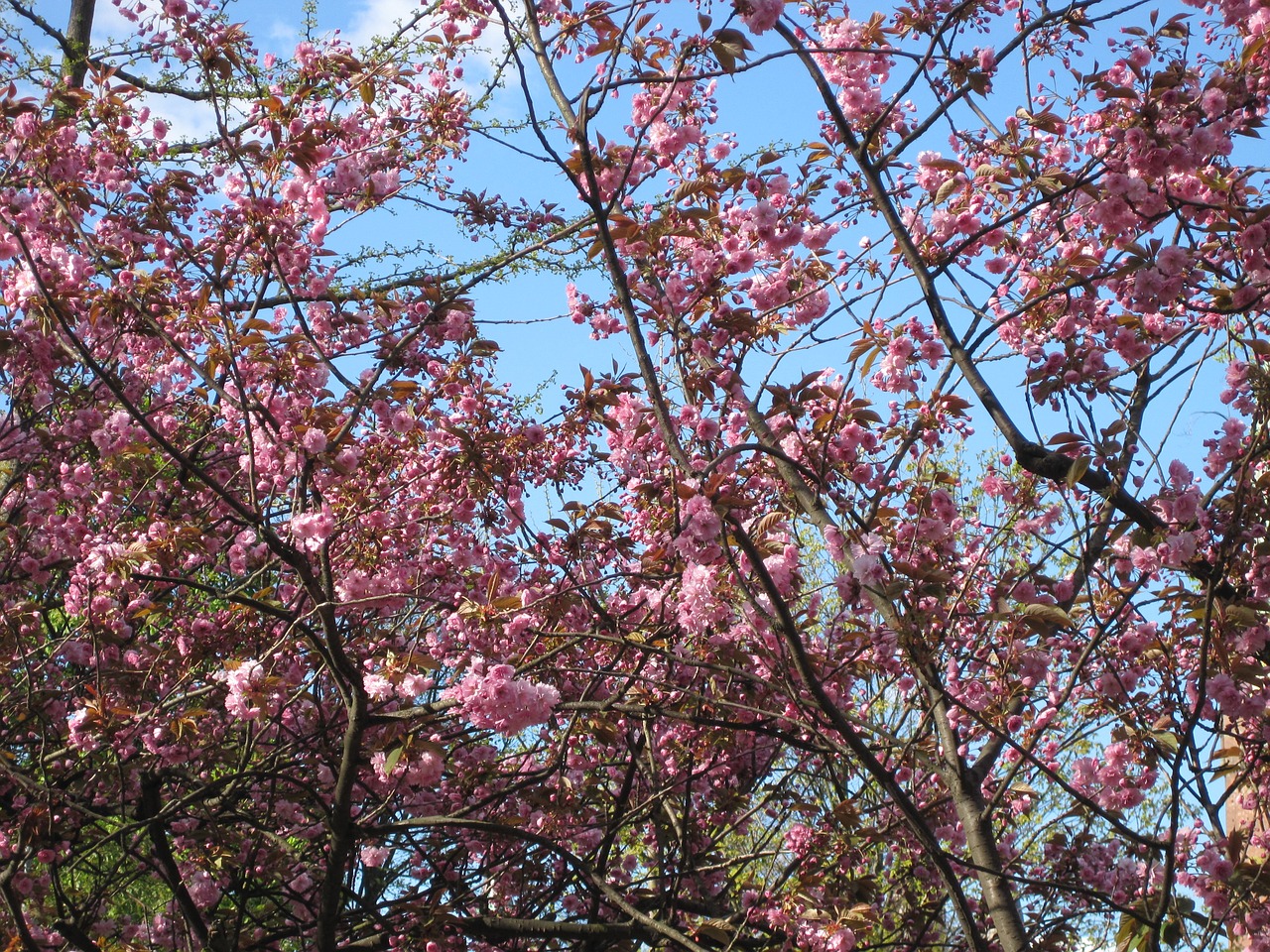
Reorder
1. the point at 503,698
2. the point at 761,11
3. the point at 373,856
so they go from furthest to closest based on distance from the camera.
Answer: the point at 373,856, the point at 761,11, the point at 503,698

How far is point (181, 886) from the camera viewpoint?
4.20m

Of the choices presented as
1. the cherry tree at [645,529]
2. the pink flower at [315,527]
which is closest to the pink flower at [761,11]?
the cherry tree at [645,529]

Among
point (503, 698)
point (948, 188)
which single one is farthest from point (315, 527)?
point (948, 188)

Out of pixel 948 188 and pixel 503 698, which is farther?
pixel 948 188

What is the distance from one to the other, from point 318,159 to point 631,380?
1.23 metres

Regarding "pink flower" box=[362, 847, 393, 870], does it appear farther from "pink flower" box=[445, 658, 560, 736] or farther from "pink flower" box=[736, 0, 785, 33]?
"pink flower" box=[736, 0, 785, 33]

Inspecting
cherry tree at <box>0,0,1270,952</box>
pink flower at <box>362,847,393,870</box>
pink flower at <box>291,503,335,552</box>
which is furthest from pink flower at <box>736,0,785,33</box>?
pink flower at <box>362,847,393,870</box>

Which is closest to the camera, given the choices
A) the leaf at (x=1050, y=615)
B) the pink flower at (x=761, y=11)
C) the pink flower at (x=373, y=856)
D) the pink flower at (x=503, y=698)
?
the pink flower at (x=503, y=698)

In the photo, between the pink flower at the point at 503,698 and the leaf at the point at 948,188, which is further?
the leaf at the point at 948,188

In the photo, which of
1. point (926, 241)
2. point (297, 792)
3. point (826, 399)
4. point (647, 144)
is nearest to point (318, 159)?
point (647, 144)

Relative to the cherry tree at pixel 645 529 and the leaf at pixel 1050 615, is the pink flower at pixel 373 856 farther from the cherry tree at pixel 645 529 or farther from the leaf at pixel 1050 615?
the leaf at pixel 1050 615

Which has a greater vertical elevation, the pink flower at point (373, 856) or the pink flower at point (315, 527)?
the pink flower at point (315, 527)

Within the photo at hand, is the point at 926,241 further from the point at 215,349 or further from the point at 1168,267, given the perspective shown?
the point at 215,349

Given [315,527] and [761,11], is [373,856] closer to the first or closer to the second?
[315,527]
